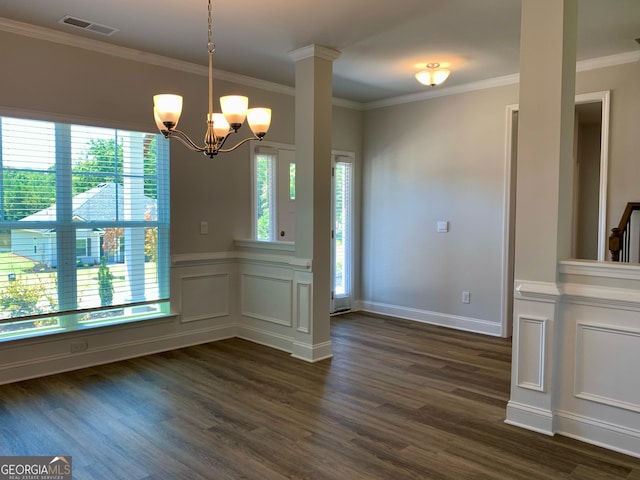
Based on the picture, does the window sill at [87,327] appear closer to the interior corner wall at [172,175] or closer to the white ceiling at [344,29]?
the interior corner wall at [172,175]

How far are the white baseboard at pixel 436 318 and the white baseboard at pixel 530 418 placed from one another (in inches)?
94.1

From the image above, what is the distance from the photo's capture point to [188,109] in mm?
4895

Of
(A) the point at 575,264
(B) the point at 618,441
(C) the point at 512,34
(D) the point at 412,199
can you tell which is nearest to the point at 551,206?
(A) the point at 575,264

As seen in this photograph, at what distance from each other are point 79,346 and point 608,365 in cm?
404

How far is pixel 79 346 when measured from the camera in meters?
4.23

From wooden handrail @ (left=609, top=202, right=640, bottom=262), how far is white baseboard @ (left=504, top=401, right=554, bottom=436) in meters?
1.96

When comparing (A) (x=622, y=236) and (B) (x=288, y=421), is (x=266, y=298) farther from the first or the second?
(A) (x=622, y=236)

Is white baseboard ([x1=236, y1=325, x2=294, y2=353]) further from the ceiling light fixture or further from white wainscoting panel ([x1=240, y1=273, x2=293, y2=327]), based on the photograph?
the ceiling light fixture

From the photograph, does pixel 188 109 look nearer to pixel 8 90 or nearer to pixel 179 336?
pixel 8 90

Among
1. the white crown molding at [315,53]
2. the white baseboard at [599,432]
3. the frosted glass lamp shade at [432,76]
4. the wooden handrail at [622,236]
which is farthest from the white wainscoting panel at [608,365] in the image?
the white crown molding at [315,53]

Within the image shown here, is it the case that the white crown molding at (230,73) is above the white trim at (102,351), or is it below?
above

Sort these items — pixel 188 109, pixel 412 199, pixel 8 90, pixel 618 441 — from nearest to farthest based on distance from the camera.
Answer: pixel 618 441 → pixel 8 90 → pixel 188 109 → pixel 412 199

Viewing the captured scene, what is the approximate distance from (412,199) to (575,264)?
3.38 meters

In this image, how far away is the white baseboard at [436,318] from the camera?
554 centimetres
